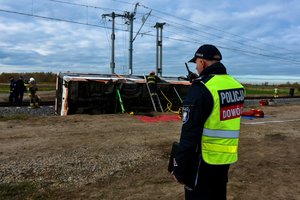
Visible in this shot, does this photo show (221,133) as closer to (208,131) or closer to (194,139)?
(208,131)

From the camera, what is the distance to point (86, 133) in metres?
10.4

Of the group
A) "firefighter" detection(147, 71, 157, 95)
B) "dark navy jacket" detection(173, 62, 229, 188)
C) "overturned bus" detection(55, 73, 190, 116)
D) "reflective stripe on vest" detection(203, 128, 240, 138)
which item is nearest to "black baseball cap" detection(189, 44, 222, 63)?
"dark navy jacket" detection(173, 62, 229, 188)

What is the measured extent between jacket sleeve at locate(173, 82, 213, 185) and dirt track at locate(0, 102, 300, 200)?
2606 mm

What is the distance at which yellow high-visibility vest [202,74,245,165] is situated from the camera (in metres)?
2.95

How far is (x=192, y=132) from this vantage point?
288 cm

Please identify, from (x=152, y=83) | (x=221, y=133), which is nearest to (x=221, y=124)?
(x=221, y=133)

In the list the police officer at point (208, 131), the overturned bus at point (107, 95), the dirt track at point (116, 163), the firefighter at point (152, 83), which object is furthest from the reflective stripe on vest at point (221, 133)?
the firefighter at point (152, 83)

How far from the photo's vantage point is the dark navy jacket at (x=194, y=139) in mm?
2873

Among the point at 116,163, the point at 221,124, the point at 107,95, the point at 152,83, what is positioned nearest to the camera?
the point at 221,124

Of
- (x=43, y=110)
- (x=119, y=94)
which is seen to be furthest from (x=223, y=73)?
(x=43, y=110)

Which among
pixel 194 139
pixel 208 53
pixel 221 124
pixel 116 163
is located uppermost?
pixel 208 53

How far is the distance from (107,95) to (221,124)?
13485 millimetres

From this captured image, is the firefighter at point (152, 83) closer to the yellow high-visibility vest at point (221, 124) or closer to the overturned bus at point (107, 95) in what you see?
the overturned bus at point (107, 95)

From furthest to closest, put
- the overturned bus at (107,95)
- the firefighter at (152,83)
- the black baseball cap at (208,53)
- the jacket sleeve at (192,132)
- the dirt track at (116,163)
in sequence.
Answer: the firefighter at (152,83), the overturned bus at (107,95), the dirt track at (116,163), the black baseball cap at (208,53), the jacket sleeve at (192,132)
